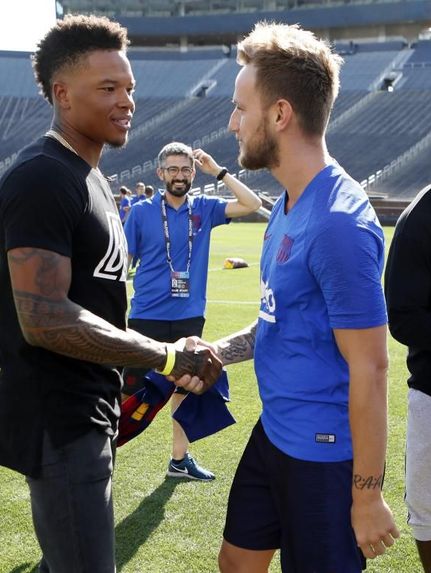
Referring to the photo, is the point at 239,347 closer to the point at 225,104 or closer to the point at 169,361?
the point at 169,361

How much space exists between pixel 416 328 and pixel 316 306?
91 cm

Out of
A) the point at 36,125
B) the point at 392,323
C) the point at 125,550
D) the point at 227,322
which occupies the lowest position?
the point at 36,125

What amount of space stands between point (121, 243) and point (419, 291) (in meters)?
1.34

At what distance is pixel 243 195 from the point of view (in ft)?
20.6

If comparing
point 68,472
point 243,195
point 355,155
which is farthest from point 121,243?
point 355,155

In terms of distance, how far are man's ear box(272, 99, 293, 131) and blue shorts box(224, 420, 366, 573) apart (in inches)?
45.2

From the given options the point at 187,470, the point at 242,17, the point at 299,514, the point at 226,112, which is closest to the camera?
the point at 299,514

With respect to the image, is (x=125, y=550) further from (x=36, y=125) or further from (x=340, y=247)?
(x=36, y=125)

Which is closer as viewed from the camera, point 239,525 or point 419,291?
point 239,525

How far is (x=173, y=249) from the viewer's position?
6.04 metres

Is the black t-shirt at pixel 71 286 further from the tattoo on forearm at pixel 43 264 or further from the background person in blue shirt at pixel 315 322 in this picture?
the background person in blue shirt at pixel 315 322

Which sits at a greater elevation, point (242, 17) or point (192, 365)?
point (192, 365)

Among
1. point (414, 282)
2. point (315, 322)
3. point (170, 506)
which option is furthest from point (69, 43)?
point (170, 506)

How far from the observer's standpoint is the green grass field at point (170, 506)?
424 centimetres
